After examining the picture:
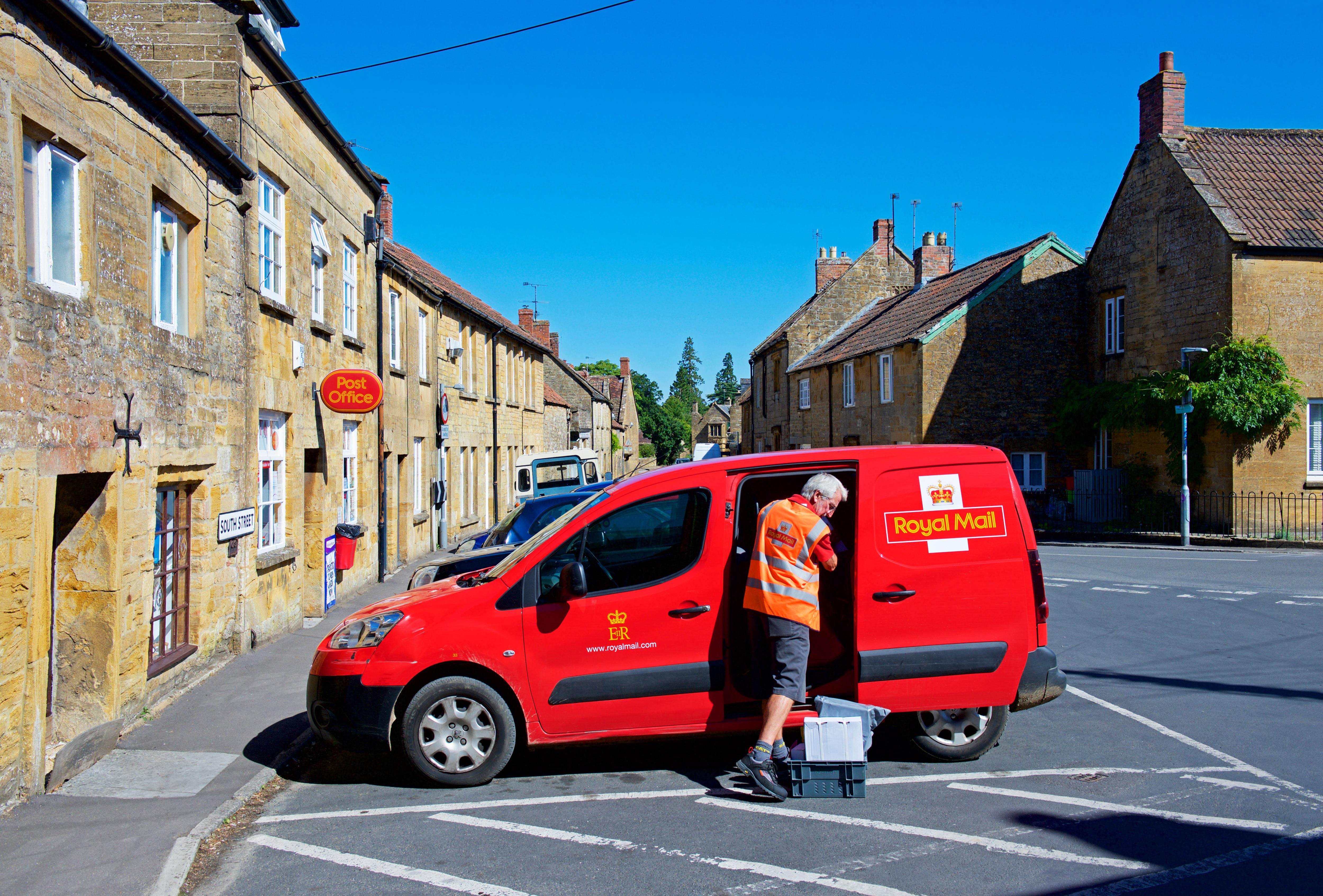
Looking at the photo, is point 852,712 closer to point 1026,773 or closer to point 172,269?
point 1026,773

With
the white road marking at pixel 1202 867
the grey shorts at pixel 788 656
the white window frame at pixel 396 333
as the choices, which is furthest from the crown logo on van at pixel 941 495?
the white window frame at pixel 396 333

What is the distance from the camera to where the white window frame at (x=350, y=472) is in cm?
1424

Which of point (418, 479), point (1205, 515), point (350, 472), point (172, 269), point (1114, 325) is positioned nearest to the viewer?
point (172, 269)

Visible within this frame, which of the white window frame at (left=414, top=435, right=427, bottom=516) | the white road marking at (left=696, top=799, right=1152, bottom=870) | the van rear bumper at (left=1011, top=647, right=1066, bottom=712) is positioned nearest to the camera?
the white road marking at (left=696, top=799, right=1152, bottom=870)

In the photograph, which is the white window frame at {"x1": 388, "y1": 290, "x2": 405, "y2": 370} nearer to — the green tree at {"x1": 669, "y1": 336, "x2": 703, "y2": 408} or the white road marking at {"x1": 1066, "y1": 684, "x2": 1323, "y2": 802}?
the white road marking at {"x1": 1066, "y1": 684, "x2": 1323, "y2": 802}

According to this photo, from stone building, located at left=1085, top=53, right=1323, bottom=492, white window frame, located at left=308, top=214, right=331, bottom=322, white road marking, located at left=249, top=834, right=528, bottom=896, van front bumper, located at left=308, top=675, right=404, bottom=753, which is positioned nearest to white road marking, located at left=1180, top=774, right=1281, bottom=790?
white road marking, located at left=249, top=834, right=528, bottom=896

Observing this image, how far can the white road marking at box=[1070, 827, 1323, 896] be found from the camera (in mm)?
4172

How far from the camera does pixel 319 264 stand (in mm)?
13453

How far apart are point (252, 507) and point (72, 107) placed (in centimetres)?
465

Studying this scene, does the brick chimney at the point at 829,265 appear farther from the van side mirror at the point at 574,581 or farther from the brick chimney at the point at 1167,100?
the van side mirror at the point at 574,581

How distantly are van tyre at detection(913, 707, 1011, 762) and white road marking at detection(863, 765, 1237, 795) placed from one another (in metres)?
0.20

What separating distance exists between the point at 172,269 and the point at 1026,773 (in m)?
8.05

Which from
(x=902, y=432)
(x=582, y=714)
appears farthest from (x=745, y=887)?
(x=902, y=432)

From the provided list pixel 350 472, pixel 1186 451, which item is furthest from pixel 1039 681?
pixel 1186 451
